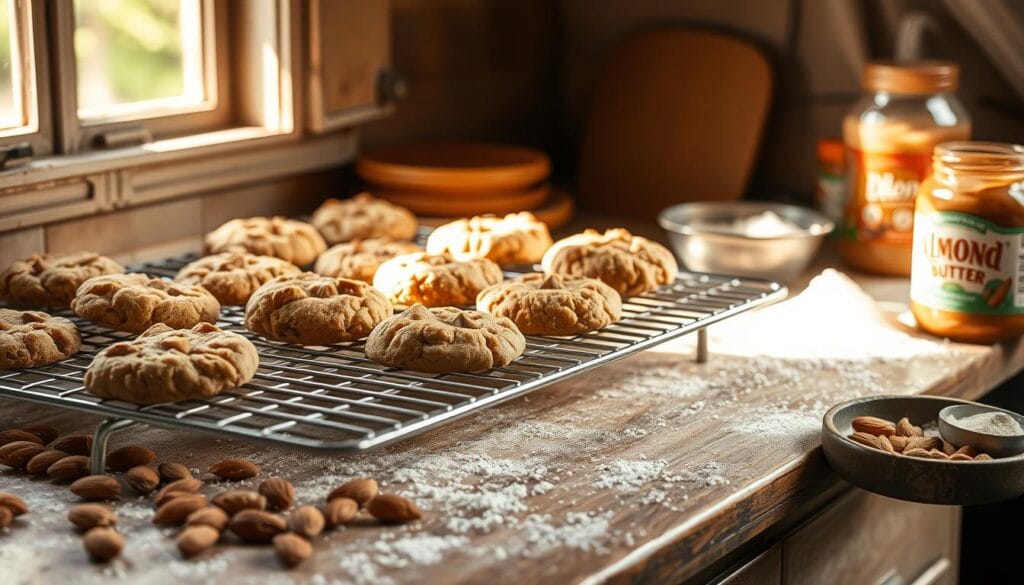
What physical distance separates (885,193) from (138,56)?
106cm

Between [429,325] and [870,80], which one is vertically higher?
[870,80]

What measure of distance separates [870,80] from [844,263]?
296 mm

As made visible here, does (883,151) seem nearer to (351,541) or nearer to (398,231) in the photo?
(398,231)

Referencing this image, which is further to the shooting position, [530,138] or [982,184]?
[530,138]

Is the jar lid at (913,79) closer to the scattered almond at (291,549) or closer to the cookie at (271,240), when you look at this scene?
the cookie at (271,240)

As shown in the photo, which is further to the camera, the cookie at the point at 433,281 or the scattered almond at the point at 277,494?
the cookie at the point at 433,281

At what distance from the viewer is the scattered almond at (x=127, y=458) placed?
116cm

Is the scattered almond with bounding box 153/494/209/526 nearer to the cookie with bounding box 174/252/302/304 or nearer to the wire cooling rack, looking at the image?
the wire cooling rack

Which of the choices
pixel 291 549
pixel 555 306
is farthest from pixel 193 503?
pixel 555 306

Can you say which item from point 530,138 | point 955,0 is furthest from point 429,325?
point 530,138

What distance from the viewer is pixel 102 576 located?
3.12 feet

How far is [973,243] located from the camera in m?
1.54

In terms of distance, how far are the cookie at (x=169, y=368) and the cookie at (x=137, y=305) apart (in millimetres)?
142

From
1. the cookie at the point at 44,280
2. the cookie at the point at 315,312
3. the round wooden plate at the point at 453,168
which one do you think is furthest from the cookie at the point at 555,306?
the round wooden plate at the point at 453,168
